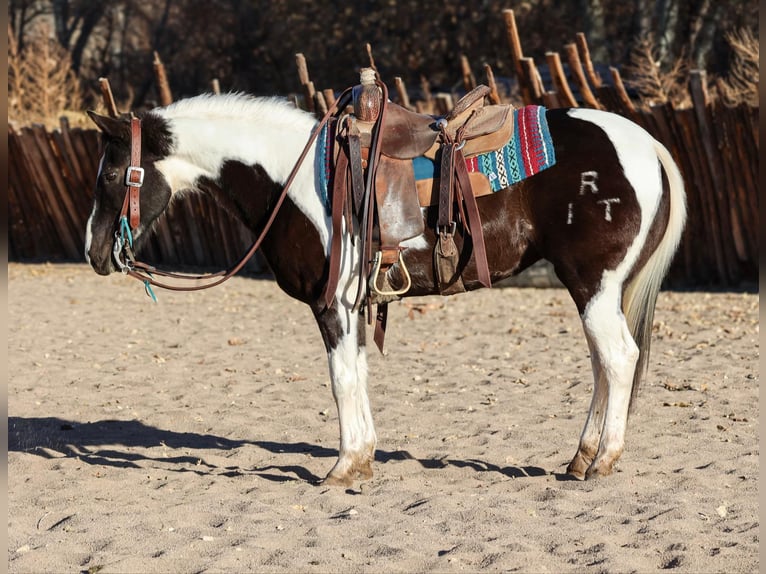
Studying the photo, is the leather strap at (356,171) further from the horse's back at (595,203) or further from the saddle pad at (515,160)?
the horse's back at (595,203)

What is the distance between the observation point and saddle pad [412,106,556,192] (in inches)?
191

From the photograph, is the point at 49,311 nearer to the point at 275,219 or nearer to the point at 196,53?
the point at 275,219

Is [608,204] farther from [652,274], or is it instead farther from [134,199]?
[134,199]

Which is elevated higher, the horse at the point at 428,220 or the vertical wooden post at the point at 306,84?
the vertical wooden post at the point at 306,84

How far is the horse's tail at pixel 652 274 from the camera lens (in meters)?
4.94

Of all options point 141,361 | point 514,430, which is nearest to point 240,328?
point 141,361

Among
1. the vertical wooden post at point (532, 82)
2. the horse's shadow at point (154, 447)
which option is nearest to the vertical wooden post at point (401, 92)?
the vertical wooden post at point (532, 82)

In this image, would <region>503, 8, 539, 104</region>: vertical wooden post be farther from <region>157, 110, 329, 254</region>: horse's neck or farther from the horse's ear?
the horse's ear

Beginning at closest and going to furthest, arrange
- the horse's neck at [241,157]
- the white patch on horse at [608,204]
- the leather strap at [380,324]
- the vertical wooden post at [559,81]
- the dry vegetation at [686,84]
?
1. the white patch on horse at [608,204]
2. the horse's neck at [241,157]
3. the leather strap at [380,324]
4. the vertical wooden post at [559,81]
5. the dry vegetation at [686,84]

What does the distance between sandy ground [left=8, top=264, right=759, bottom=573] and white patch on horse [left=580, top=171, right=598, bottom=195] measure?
141 cm

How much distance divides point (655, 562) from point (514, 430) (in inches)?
82.4

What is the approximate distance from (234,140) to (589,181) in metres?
1.73

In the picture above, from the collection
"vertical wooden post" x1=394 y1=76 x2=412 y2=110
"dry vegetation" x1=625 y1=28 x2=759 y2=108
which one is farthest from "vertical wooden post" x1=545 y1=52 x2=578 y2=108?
"vertical wooden post" x1=394 y1=76 x2=412 y2=110

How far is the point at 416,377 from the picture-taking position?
745 cm
